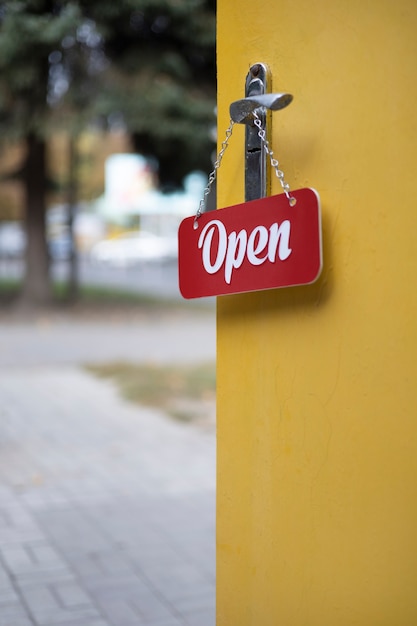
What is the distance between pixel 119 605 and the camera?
12.2 ft

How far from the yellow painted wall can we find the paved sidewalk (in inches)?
59.0

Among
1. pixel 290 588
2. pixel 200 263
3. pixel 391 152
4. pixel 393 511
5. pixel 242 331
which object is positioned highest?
pixel 391 152

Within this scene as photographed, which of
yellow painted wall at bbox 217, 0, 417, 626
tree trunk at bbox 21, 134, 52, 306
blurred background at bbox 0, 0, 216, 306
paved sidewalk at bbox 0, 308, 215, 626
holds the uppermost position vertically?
blurred background at bbox 0, 0, 216, 306

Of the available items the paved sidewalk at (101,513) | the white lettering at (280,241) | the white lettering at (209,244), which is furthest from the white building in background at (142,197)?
the paved sidewalk at (101,513)

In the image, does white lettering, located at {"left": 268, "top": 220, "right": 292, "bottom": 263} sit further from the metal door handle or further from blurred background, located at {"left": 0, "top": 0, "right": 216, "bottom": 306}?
blurred background, located at {"left": 0, "top": 0, "right": 216, "bottom": 306}

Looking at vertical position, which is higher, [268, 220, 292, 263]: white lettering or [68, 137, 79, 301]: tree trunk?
[68, 137, 79, 301]: tree trunk

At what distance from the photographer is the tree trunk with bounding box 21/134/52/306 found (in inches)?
723

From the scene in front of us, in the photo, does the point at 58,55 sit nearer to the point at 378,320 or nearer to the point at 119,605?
the point at 119,605

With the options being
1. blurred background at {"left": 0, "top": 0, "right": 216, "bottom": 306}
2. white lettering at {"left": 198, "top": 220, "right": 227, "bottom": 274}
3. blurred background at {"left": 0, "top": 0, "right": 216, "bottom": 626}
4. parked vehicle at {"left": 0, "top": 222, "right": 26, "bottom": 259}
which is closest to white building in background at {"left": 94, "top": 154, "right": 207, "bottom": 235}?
white lettering at {"left": 198, "top": 220, "right": 227, "bottom": 274}

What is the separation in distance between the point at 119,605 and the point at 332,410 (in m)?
2.11

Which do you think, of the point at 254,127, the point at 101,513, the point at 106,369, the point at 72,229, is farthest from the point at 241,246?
the point at 72,229

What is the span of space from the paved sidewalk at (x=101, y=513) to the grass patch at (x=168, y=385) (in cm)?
28

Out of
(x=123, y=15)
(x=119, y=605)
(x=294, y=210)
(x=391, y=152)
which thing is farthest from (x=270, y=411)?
(x=123, y=15)

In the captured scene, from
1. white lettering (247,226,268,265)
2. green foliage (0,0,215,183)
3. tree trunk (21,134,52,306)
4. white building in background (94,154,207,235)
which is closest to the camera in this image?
white lettering (247,226,268,265)
